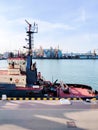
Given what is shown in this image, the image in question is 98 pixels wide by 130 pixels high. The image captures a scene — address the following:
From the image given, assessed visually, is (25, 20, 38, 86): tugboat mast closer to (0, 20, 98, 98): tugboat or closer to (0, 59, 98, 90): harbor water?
(0, 20, 98, 98): tugboat

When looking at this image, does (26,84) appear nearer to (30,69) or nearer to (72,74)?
(30,69)

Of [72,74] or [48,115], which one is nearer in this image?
[48,115]

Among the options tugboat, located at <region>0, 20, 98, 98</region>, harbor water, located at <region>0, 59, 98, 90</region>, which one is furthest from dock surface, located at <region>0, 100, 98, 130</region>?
harbor water, located at <region>0, 59, 98, 90</region>

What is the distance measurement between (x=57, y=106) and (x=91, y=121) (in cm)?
292

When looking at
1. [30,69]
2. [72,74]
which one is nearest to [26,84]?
[30,69]

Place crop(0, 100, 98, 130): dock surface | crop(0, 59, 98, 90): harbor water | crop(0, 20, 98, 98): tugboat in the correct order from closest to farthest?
crop(0, 100, 98, 130): dock surface < crop(0, 20, 98, 98): tugboat < crop(0, 59, 98, 90): harbor water

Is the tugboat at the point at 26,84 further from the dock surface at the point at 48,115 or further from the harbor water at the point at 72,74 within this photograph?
the harbor water at the point at 72,74

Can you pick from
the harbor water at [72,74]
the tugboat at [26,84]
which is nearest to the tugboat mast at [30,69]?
the tugboat at [26,84]

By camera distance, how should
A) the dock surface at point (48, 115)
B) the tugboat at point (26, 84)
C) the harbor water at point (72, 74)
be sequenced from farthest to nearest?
the harbor water at point (72, 74)
the tugboat at point (26, 84)
the dock surface at point (48, 115)

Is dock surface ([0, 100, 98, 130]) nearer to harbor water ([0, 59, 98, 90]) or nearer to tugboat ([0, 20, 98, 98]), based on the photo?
tugboat ([0, 20, 98, 98])

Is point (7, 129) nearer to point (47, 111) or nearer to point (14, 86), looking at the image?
point (47, 111)

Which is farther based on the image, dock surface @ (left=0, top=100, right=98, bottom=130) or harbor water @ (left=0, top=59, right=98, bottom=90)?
harbor water @ (left=0, top=59, right=98, bottom=90)

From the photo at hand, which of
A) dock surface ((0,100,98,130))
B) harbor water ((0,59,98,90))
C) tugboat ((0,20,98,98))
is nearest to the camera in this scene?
dock surface ((0,100,98,130))

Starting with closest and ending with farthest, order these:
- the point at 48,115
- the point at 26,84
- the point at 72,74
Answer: the point at 48,115 < the point at 26,84 < the point at 72,74
